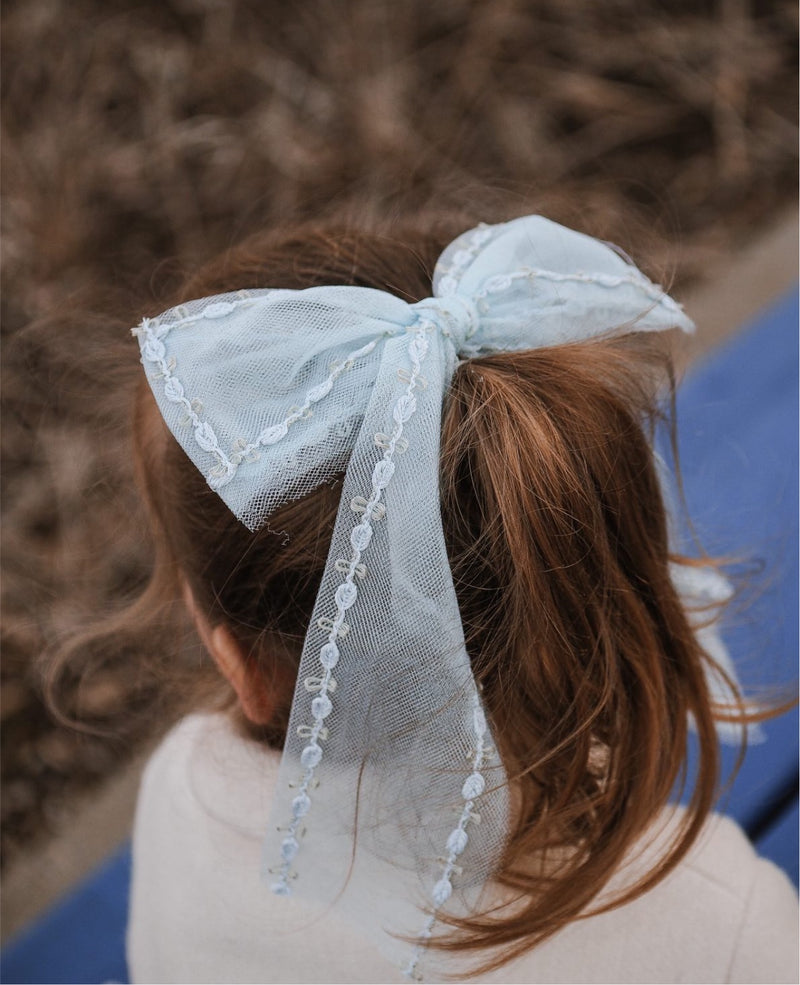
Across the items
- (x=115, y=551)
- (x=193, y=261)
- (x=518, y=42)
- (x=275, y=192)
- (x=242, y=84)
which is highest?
(x=518, y=42)

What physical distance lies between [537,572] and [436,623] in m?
0.08

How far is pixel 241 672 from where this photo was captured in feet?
2.69

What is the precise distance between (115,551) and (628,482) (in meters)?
1.26

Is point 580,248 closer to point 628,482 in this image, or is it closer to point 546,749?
point 628,482

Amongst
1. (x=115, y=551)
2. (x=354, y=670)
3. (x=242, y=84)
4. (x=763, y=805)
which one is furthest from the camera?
(x=242, y=84)

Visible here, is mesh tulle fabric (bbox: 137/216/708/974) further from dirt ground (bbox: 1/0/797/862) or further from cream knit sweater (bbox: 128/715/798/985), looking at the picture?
dirt ground (bbox: 1/0/797/862)

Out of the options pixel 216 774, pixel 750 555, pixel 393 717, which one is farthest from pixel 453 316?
pixel 750 555

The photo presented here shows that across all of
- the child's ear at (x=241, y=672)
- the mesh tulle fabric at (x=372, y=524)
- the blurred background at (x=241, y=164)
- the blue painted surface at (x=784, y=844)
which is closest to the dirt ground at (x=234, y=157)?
the blurred background at (x=241, y=164)

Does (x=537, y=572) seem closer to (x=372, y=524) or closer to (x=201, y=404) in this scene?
(x=372, y=524)

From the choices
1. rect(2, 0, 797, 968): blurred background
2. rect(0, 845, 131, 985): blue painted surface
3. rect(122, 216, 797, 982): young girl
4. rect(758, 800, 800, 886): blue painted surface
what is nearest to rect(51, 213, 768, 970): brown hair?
rect(122, 216, 797, 982): young girl

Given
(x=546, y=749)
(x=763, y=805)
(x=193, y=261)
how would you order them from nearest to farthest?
(x=546, y=749)
(x=763, y=805)
(x=193, y=261)

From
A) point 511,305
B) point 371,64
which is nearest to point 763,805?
point 511,305

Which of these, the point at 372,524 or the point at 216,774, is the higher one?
the point at 372,524

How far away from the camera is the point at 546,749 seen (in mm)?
738
